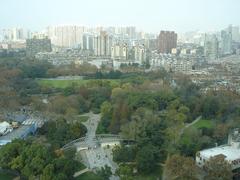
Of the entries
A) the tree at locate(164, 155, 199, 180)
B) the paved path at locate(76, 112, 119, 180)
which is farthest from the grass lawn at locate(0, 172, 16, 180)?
the tree at locate(164, 155, 199, 180)

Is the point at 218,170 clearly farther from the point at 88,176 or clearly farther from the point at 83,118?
the point at 83,118

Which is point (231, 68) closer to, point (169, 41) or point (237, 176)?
point (169, 41)

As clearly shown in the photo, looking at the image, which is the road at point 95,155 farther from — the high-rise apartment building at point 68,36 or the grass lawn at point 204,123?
the high-rise apartment building at point 68,36

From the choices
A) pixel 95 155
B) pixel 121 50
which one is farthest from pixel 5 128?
pixel 121 50

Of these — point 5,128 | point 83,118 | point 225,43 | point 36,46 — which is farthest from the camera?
point 225,43

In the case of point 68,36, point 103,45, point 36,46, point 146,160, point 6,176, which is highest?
point 68,36

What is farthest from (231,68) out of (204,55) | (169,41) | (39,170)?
(39,170)

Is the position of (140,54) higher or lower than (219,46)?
lower
